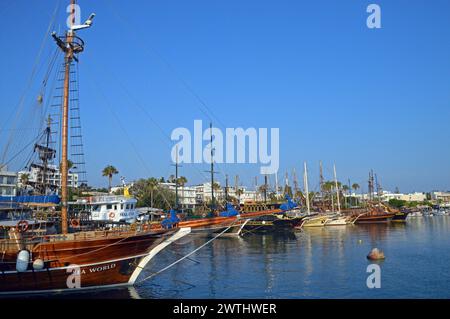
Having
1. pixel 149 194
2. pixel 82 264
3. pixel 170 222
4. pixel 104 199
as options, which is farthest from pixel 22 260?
pixel 149 194

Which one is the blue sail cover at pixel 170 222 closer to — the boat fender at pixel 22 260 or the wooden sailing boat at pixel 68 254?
the wooden sailing boat at pixel 68 254

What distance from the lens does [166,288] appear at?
77.4ft

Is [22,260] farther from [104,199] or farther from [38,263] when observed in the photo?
[104,199]

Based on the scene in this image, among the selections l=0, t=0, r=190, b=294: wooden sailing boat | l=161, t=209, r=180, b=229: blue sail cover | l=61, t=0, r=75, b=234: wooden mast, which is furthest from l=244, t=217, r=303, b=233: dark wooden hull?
l=61, t=0, r=75, b=234: wooden mast

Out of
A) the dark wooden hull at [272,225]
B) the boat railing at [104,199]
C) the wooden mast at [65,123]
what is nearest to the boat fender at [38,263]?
the wooden mast at [65,123]

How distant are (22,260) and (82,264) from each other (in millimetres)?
2942

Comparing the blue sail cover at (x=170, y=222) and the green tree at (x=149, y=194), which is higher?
the green tree at (x=149, y=194)

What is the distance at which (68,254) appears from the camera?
2073 cm

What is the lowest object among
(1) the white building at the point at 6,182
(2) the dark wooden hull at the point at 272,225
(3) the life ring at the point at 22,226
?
(2) the dark wooden hull at the point at 272,225

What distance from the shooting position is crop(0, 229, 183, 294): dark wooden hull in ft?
66.3

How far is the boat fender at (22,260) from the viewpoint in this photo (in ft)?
63.8

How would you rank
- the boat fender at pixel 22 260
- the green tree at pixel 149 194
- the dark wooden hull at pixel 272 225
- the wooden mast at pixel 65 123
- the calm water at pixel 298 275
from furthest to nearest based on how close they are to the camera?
the green tree at pixel 149 194 → the dark wooden hull at pixel 272 225 → the wooden mast at pixel 65 123 → the calm water at pixel 298 275 → the boat fender at pixel 22 260
